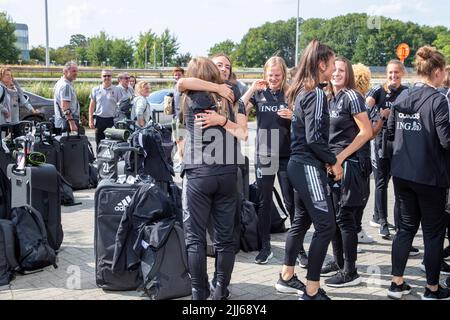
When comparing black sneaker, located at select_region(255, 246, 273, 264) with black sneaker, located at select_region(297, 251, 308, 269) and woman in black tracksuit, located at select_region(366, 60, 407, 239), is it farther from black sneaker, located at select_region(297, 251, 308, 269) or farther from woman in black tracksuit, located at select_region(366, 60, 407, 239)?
woman in black tracksuit, located at select_region(366, 60, 407, 239)

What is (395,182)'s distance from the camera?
4.34m

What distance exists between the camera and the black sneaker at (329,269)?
16.2ft

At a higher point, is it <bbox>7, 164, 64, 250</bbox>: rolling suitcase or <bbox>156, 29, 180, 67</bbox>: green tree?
<bbox>156, 29, 180, 67</bbox>: green tree

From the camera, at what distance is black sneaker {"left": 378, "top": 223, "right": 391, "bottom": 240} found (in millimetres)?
6137

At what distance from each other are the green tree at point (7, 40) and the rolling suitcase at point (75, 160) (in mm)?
50115

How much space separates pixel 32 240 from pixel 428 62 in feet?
12.0

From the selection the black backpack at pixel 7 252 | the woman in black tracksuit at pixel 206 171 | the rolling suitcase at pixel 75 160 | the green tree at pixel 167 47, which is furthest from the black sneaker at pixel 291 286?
the green tree at pixel 167 47

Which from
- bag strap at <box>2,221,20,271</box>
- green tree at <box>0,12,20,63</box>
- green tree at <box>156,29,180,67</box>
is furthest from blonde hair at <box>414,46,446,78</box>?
green tree at <box>156,29,180,67</box>

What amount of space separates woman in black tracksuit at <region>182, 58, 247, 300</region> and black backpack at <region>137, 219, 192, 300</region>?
344mm

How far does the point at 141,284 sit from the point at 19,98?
5891 mm

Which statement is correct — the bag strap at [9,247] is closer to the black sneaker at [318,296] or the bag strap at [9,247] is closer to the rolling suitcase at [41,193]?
the rolling suitcase at [41,193]

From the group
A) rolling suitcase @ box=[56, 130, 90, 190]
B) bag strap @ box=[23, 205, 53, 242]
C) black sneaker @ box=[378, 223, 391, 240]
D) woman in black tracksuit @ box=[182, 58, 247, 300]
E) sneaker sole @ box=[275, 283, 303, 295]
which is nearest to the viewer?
woman in black tracksuit @ box=[182, 58, 247, 300]

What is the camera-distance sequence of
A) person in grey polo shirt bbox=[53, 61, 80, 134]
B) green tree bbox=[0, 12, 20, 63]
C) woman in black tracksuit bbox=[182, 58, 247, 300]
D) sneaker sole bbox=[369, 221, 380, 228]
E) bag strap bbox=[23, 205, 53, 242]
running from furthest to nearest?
green tree bbox=[0, 12, 20, 63] → person in grey polo shirt bbox=[53, 61, 80, 134] → sneaker sole bbox=[369, 221, 380, 228] → bag strap bbox=[23, 205, 53, 242] → woman in black tracksuit bbox=[182, 58, 247, 300]
